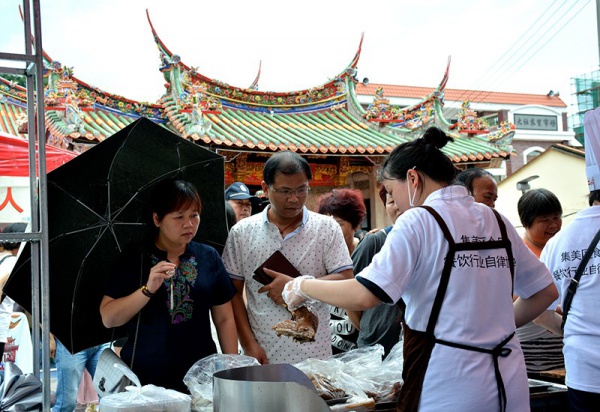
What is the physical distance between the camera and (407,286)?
169cm

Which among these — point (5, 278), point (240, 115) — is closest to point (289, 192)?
point (5, 278)

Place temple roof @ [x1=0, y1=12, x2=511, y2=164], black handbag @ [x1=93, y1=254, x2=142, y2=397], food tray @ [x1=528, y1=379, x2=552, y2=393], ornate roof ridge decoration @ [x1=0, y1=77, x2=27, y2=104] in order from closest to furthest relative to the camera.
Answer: black handbag @ [x1=93, y1=254, x2=142, y2=397], food tray @ [x1=528, y1=379, x2=552, y2=393], temple roof @ [x1=0, y1=12, x2=511, y2=164], ornate roof ridge decoration @ [x1=0, y1=77, x2=27, y2=104]

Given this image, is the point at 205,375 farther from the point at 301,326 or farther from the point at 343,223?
the point at 343,223

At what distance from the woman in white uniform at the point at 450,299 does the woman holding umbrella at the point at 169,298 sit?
69cm

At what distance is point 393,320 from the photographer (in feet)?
9.72

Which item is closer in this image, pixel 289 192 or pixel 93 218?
pixel 93 218

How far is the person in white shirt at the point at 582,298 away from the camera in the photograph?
2.09 meters

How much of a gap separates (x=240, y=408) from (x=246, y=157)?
28.3 ft

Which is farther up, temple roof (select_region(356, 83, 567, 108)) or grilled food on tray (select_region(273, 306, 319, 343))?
temple roof (select_region(356, 83, 567, 108))

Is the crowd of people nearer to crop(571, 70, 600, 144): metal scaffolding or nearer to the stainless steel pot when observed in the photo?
the stainless steel pot

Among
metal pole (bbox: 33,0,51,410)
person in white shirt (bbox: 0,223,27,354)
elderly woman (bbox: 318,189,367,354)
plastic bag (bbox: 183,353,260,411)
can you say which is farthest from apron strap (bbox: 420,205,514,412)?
person in white shirt (bbox: 0,223,27,354)

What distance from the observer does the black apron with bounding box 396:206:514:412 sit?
64.6 inches

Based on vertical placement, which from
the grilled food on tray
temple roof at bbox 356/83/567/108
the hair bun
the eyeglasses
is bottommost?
the grilled food on tray

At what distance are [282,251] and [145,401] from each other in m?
1.07
